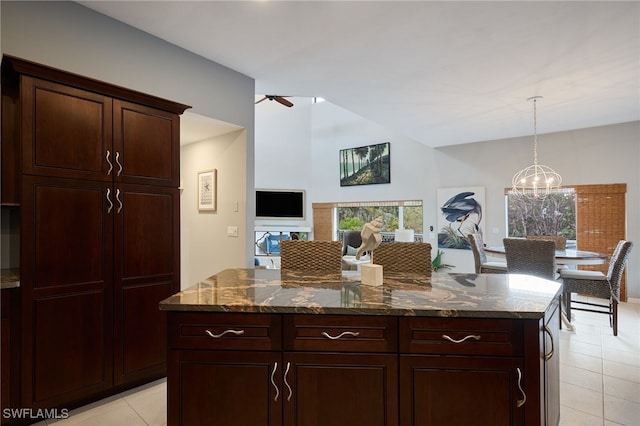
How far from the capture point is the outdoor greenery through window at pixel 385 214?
7312 millimetres

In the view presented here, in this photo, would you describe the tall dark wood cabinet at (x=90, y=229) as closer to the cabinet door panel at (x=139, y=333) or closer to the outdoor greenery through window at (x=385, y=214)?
the cabinet door panel at (x=139, y=333)

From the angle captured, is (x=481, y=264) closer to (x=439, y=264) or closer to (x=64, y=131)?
(x=439, y=264)

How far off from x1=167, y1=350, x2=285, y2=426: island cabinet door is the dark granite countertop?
210mm

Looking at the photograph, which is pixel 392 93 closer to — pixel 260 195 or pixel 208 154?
pixel 208 154

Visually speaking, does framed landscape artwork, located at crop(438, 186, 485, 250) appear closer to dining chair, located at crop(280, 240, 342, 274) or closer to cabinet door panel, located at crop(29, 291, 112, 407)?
dining chair, located at crop(280, 240, 342, 274)

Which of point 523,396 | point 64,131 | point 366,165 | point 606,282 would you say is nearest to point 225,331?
point 523,396

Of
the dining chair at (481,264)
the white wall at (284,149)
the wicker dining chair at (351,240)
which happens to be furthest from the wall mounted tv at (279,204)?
the dining chair at (481,264)

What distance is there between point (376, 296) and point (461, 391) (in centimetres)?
49

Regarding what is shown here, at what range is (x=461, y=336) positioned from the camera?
1356 mm

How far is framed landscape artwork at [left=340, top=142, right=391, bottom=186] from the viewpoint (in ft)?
24.8

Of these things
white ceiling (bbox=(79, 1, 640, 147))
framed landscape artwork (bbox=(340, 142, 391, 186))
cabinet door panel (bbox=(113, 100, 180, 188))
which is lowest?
cabinet door panel (bbox=(113, 100, 180, 188))

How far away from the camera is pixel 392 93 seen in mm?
3973

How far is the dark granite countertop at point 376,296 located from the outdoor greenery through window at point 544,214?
4.70m

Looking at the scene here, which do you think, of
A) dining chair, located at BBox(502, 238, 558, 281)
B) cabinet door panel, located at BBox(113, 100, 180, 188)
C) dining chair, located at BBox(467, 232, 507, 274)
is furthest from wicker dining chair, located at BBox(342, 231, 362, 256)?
cabinet door panel, located at BBox(113, 100, 180, 188)
